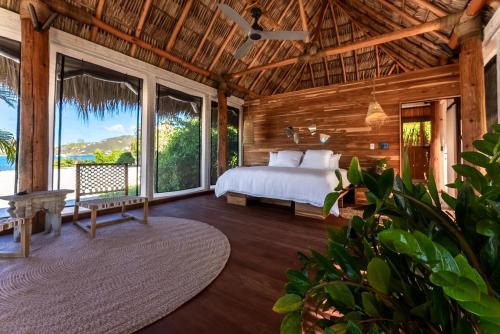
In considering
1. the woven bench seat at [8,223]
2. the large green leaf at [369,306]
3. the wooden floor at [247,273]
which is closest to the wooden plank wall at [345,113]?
the wooden floor at [247,273]

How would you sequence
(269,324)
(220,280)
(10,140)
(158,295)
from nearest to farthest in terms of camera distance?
1. (269,324)
2. (158,295)
3. (220,280)
4. (10,140)

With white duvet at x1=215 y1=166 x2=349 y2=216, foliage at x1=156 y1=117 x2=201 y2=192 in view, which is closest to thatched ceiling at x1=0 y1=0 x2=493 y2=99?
foliage at x1=156 y1=117 x2=201 y2=192

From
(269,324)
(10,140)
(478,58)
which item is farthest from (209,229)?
(478,58)

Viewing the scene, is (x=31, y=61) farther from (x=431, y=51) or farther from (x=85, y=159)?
(x=431, y=51)

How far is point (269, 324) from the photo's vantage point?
1234 millimetres

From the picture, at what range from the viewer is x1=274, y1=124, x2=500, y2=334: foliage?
0.27m

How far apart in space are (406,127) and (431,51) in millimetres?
3970

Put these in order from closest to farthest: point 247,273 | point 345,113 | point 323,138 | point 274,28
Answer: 1. point 247,273
2. point 274,28
3. point 345,113
4. point 323,138

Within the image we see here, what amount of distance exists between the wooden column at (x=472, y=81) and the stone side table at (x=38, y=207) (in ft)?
16.3

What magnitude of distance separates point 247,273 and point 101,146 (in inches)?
128

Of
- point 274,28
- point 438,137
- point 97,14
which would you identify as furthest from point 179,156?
point 438,137

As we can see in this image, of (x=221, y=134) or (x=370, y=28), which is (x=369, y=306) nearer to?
(x=221, y=134)

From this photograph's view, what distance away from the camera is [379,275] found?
377 millimetres

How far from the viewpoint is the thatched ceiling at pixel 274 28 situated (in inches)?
127
